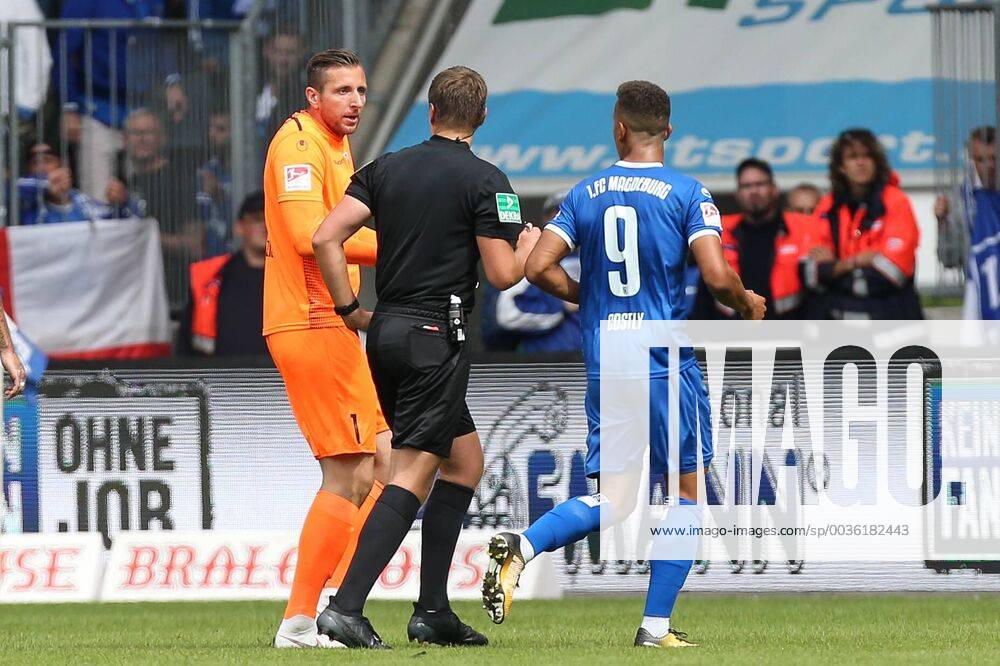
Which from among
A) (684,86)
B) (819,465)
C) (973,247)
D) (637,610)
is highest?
(684,86)

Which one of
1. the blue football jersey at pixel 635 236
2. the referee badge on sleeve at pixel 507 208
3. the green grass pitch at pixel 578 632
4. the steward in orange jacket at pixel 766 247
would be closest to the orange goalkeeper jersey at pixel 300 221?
the referee badge on sleeve at pixel 507 208

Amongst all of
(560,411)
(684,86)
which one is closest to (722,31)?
(684,86)

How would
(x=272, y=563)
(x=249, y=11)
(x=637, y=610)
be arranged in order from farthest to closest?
(x=249, y=11), (x=272, y=563), (x=637, y=610)

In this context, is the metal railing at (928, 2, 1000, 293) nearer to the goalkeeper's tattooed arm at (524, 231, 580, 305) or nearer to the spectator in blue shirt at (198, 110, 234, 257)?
the spectator in blue shirt at (198, 110, 234, 257)

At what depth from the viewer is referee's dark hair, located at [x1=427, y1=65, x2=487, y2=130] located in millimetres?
7113

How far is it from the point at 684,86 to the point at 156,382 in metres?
4.43

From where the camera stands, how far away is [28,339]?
11.5 m

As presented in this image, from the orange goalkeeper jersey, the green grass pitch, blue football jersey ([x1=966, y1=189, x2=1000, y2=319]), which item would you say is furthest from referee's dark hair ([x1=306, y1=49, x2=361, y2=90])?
blue football jersey ([x1=966, y1=189, x2=1000, y2=319])

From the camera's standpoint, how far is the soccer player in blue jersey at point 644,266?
701 cm

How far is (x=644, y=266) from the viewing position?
23.2 feet

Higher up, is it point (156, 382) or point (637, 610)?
point (156, 382)

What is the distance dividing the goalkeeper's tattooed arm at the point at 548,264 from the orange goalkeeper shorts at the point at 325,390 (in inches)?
30.5

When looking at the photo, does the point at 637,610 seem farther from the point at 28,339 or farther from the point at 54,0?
the point at 54,0

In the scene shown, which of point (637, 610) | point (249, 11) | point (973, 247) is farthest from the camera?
point (249, 11)
